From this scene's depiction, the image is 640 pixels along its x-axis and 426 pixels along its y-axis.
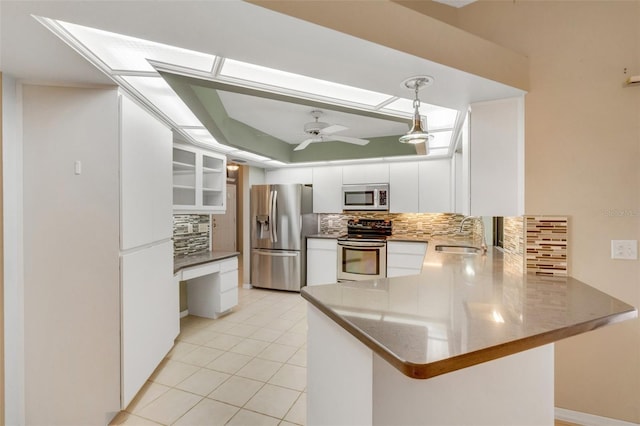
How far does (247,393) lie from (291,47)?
235cm

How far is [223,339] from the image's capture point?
3.05 meters

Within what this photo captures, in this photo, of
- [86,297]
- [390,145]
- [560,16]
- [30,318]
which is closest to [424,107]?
[560,16]

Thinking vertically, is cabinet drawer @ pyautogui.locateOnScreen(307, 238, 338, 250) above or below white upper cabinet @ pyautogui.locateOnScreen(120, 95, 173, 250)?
below

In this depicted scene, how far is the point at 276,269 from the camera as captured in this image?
192 inches

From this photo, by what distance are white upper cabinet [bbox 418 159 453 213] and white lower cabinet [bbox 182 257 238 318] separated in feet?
9.84

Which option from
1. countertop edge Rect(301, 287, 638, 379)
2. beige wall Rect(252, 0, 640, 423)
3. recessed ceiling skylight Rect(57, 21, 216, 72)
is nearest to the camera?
countertop edge Rect(301, 287, 638, 379)

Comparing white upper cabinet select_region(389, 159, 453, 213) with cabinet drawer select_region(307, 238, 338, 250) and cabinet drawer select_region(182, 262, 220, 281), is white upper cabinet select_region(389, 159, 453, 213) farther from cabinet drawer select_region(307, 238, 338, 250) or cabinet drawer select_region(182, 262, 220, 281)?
cabinet drawer select_region(182, 262, 220, 281)

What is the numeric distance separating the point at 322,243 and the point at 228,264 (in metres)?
1.71

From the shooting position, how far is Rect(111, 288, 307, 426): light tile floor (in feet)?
6.31

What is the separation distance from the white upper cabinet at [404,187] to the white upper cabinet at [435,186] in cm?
8

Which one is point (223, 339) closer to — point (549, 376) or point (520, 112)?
point (549, 376)

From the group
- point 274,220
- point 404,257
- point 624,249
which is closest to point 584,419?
point 624,249

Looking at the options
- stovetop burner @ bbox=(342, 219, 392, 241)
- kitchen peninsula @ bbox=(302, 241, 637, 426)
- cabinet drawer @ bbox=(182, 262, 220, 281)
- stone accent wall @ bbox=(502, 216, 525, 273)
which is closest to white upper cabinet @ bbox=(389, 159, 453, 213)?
stovetop burner @ bbox=(342, 219, 392, 241)

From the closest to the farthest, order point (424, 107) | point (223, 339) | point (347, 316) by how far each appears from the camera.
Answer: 1. point (347, 316)
2. point (424, 107)
3. point (223, 339)
